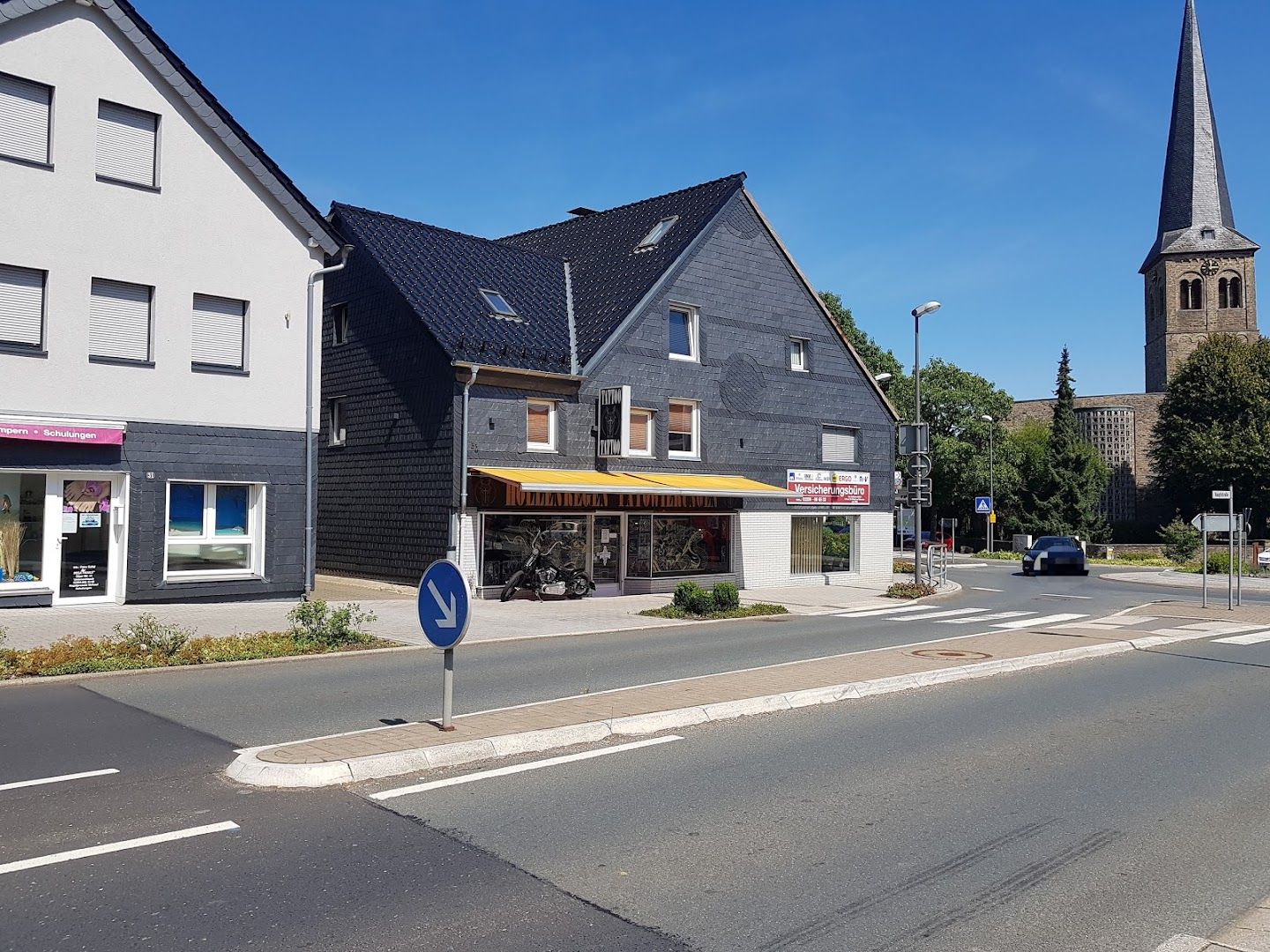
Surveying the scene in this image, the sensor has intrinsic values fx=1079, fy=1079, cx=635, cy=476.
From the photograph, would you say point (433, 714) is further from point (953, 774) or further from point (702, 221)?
point (702, 221)

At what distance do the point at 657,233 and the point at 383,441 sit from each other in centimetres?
982

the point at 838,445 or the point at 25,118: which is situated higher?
the point at 25,118

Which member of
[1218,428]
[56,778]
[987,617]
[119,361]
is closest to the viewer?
[56,778]

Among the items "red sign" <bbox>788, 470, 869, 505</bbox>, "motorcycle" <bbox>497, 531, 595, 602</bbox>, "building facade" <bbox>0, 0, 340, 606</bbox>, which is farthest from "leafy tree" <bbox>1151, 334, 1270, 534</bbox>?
"building facade" <bbox>0, 0, 340, 606</bbox>

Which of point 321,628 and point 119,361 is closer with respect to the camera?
point 321,628

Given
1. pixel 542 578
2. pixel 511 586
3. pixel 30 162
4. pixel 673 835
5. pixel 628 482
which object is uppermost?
pixel 30 162

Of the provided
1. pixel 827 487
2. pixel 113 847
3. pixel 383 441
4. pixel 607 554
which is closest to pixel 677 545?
pixel 607 554

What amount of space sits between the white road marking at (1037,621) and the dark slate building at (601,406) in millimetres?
7561

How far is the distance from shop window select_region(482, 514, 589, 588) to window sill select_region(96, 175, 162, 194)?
8961 mm

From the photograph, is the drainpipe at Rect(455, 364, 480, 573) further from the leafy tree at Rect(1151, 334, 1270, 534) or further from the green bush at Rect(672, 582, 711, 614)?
the leafy tree at Rect(1151, 334, 1270, 534)

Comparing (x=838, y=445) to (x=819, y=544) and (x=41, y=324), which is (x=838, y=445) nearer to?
(x=819, y=544)

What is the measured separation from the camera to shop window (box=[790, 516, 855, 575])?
30906mm

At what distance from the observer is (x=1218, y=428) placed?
63688mm

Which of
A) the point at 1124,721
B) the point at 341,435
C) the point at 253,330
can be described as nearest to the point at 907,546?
the point at 341,435
